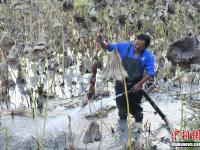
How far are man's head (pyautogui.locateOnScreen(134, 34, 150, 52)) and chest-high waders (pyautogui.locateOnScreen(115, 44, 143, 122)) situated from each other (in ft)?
0.40

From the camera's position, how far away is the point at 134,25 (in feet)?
25.3

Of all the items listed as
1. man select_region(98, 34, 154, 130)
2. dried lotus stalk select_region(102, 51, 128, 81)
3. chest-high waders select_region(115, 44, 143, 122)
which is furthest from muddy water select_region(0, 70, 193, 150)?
dried lotus stalk select_region(102, 51, 128, 81)

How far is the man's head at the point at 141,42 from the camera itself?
165 inches

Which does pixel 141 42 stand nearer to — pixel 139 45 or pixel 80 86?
pixel 139 45

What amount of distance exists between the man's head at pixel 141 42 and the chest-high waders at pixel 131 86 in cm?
12

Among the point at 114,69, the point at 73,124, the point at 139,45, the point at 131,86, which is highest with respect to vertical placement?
the point at 114,69

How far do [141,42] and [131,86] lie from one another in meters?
0.49

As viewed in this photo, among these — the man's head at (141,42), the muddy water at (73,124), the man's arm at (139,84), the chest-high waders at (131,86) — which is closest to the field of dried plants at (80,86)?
the muddy water at (73,124)

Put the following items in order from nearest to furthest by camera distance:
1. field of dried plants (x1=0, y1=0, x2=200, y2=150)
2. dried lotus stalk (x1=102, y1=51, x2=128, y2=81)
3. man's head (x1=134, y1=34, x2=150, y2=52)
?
dried lotus stalk (x1=102, y1=51, x2=128, y2=81) < field of dried plants (x1=0, y1=0, x2=200, y2=150) < man's head (x1=134, y1=34, x2=150, y2=52)

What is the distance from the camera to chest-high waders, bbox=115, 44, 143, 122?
14.4 feet

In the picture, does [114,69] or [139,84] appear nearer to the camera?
[114,69]

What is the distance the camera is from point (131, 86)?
4.46 m

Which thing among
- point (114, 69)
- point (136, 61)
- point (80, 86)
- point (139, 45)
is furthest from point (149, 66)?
point (114, 69)

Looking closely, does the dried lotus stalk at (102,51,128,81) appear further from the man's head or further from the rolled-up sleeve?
the rolled-up sleeve
